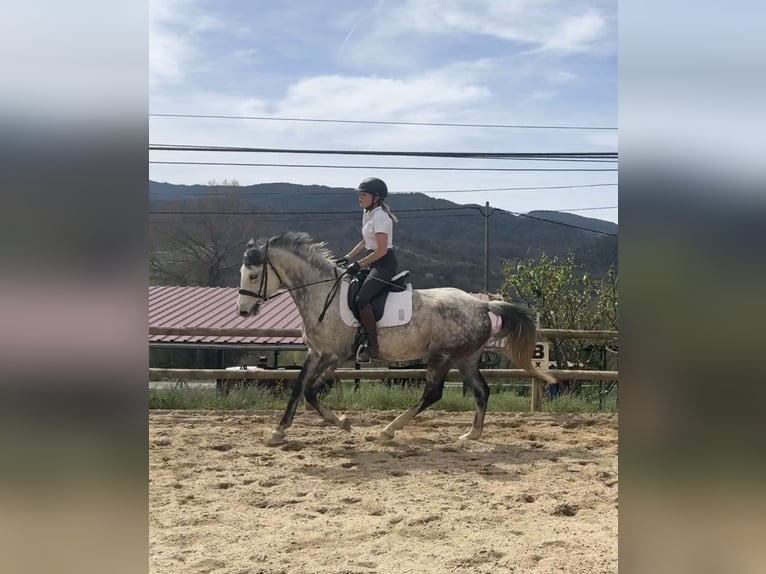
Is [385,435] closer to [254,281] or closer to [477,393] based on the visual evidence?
[477,393]

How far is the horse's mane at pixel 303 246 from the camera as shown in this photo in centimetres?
524

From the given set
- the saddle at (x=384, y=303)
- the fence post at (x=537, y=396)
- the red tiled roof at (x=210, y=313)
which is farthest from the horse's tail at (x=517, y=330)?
the red tiled roof at (x=210, y=313)

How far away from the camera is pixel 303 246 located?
530 cm

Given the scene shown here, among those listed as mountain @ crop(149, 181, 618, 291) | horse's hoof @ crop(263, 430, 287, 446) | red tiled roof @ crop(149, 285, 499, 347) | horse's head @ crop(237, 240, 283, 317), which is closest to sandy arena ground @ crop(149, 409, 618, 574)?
horse's hoof @ crop(263, 430, 287, 446)

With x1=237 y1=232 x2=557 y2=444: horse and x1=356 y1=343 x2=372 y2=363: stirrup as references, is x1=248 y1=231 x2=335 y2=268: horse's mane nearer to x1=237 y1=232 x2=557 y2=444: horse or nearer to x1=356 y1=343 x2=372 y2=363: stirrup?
x1=237 y1=232 x2=557 y2=444: horse

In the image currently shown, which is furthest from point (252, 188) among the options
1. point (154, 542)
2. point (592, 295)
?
point (154, 542)

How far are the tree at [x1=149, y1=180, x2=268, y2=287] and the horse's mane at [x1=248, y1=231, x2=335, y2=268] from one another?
102 ft

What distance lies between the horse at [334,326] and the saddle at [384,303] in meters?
0.06

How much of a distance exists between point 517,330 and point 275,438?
7.33 ft

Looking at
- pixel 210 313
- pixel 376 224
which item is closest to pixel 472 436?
pixel 376 224

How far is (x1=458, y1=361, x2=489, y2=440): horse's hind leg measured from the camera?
5.23 metres

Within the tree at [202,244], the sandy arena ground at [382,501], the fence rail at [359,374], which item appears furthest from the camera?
the tree at [202,244]
